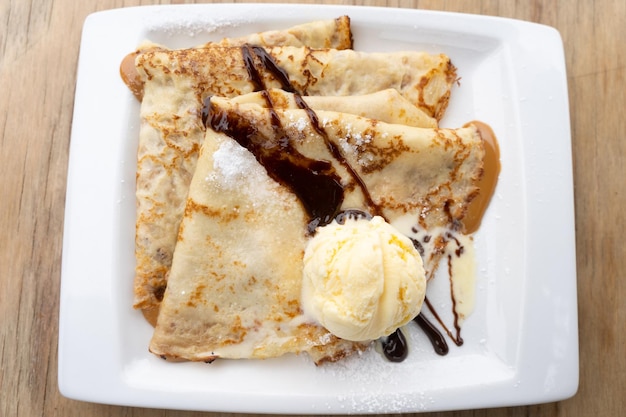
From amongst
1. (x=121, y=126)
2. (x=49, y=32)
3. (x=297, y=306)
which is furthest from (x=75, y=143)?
(x=297, y=306)

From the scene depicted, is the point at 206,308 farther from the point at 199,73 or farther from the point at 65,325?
the point at 199,73

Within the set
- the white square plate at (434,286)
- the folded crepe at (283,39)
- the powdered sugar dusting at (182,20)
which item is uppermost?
the powdered sugar dusting at (182,20)

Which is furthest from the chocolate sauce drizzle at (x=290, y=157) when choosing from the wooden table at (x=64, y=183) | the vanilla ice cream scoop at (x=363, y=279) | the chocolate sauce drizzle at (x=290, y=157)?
the wooden table at (x=64, y=183)

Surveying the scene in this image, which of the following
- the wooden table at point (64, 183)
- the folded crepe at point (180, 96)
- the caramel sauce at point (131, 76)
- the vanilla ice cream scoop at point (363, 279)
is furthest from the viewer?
the wooden table at point (64, 183)

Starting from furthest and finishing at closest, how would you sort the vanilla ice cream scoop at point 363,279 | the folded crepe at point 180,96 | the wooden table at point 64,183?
the wooden table at point 64,183 < the folded crepe at point 180,96 < the vanilla ice cream scoop at point 363,279

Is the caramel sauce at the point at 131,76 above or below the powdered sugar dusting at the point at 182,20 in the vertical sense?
below

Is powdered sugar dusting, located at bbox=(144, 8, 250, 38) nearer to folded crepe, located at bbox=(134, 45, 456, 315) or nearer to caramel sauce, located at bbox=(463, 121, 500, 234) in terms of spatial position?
folded crepe, located at bbox=(134, 45, 456, 315)

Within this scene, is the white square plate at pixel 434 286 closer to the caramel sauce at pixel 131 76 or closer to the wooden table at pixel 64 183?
the caramel sauce at pixel 131 76

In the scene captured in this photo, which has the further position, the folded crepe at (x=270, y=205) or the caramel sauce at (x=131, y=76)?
the caramel sauce at (x=131, y=76)
